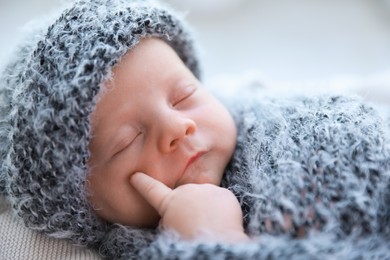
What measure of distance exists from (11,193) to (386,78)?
800 mm

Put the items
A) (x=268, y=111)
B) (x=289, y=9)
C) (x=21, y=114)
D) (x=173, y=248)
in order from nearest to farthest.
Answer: (x=173, y=248) → (x=21, y=114) → (x=268, y=111) → (x=289, y=9)

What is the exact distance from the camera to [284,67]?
4.72ft

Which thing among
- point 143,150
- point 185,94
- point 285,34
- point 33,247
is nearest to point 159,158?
point 143,150

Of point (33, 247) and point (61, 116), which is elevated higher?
point (61, 116)

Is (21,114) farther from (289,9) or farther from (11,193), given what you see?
(289,9)

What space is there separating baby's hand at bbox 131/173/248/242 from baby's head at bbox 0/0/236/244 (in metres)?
0.04

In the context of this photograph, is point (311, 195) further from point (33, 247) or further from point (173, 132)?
point (33, 247)

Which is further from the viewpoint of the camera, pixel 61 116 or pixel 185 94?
pixel 185 94

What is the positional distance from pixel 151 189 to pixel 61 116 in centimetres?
17

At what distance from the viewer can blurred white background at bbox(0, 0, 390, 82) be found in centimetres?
141

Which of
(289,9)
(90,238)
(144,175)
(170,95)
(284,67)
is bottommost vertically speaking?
(90,238)

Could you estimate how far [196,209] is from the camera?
67 centimetres

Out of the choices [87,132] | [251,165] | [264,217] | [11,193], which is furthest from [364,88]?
[11,193]

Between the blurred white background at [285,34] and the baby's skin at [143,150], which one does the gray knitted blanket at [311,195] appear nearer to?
the baby's skin at [143,150]
